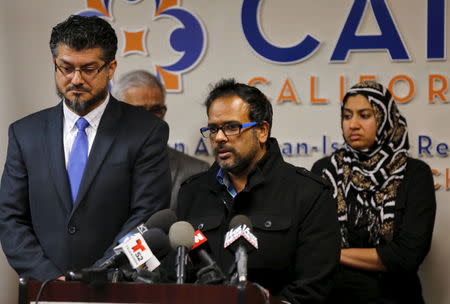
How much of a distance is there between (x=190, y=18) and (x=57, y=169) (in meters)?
2.65

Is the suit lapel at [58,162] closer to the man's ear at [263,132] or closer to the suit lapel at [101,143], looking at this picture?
the suit lapel at [101,143]

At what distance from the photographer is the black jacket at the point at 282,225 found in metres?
3.44

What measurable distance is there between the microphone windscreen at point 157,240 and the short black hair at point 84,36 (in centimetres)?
100

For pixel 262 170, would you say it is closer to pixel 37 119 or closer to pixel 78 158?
pixel 78 158

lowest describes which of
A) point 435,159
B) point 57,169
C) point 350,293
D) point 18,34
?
point 350,293

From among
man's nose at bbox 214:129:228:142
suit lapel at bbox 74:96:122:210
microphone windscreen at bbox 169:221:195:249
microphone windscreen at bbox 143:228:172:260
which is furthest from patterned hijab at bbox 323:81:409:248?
microphone windscreen at bbox 169:221:195:249

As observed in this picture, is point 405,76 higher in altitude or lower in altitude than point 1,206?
higher

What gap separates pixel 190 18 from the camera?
5996mm

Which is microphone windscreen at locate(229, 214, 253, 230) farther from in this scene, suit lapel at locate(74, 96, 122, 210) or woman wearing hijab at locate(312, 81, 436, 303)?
woman wearing hijab at locate(312, 81, 436, 303)

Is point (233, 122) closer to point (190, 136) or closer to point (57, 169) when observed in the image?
point (57, 169)

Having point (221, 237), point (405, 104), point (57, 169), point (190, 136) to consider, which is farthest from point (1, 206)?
point (405, 104)

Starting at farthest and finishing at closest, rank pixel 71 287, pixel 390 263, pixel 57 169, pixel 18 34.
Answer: pixel 18 34, pixel 390 263, pixel 57 169, pixel 71 287

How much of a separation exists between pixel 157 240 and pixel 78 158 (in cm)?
93

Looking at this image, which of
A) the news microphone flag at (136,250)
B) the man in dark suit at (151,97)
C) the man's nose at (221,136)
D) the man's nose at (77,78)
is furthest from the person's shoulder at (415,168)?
the news microphone flag at (136,250)
